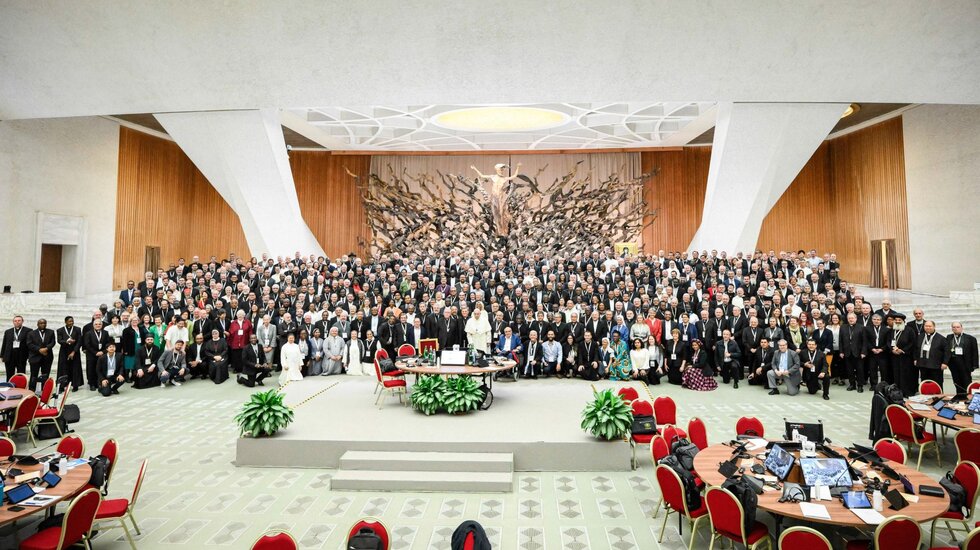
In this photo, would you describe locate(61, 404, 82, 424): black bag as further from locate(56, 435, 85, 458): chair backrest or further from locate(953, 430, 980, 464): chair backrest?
locate(953, 430, 980, 464): chair backrest

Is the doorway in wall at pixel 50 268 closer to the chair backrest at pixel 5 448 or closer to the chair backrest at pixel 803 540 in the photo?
the chair backrest at pixel 5 448

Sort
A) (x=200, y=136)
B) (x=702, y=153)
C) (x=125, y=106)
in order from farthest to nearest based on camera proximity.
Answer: (x=702, y=153)
(x=200, y=136)
(x=125, y=106)

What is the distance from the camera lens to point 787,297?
11945mm

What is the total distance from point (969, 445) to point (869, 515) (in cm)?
255

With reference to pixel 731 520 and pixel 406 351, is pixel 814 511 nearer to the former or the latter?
pixel 731 520

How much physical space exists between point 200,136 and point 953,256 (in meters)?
22.6

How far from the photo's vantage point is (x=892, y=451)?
4777 millimetres

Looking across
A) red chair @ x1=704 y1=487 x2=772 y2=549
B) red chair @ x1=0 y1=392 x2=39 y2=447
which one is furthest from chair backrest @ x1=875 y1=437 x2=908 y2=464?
red chair @ x1=0 y1=392 x2=39 y2=447

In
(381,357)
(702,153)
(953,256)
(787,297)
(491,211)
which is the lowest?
(381,357)

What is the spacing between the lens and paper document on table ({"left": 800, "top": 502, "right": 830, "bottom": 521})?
359 centimetres

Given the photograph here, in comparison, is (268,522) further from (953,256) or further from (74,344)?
(953,256)

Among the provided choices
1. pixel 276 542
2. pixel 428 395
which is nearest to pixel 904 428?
pixel 428 395

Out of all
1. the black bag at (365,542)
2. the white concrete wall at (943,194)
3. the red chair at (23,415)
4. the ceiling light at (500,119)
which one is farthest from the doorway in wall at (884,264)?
the red chair at (23,415)

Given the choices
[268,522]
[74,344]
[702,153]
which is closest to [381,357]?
[268,522]
